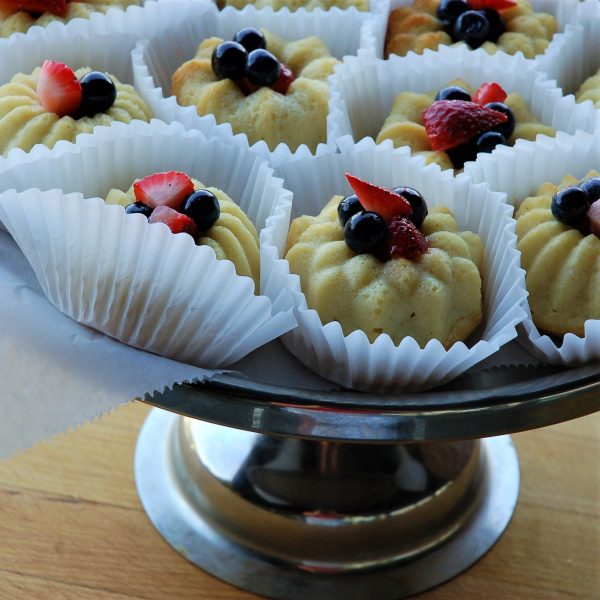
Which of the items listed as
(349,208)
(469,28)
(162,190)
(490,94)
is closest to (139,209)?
(162,190)

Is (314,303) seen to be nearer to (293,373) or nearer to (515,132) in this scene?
(293,373)

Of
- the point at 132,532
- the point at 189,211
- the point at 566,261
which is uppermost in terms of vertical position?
the point at 189,211

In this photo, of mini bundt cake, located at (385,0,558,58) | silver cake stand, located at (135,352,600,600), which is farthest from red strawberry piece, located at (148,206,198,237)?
mini bundt cake, located at (385,0,558,58)

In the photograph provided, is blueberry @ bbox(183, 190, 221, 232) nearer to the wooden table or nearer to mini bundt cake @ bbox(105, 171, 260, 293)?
mini bundt cake @ bbox(105, 171, 260, 293)

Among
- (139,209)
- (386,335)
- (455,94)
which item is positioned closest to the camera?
(386,335)

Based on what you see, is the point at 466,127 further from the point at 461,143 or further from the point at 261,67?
the point at 261,67

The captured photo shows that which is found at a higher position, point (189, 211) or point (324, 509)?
point (189, 211)
